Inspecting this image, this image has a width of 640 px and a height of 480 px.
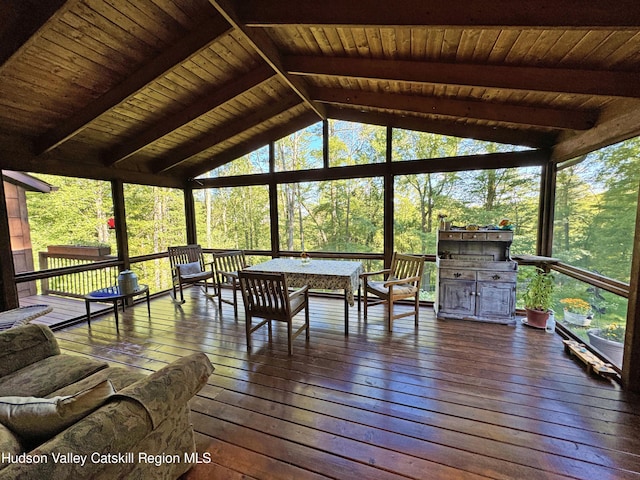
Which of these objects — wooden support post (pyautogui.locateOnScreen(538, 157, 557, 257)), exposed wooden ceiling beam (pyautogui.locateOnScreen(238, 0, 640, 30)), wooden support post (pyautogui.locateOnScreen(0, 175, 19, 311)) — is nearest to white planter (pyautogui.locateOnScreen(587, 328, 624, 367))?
wooden support post (pyautogui.locateOnScreen(538, 157, 557, 257))

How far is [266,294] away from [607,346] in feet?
11.8

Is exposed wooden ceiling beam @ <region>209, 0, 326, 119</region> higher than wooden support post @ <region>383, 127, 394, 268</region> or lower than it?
higher

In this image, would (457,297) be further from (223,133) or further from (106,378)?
(223,133)

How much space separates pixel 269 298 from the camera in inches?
116

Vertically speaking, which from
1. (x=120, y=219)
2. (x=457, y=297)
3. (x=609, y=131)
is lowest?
(x=457, y=297)

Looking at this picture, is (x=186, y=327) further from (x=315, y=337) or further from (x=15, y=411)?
(x=15, y=411)

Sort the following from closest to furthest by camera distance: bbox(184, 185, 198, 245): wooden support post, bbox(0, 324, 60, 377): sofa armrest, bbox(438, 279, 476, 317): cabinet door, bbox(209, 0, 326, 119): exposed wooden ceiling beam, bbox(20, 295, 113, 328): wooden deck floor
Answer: bbox(0, 324, 60, 377): sofa armrest → bbox(209, 0, 326, 119): exposed wooden ceiling beam → bbox(438, 279, 476, 317): cabinet door → bbox(20, 295, 113, 328): wooden deck floor → bbox(184, 185, 198, 245): wooden support post

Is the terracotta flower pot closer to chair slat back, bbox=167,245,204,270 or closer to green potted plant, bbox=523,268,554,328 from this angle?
green potted plant, bbox=523,268,554,328

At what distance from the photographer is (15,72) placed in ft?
8.39

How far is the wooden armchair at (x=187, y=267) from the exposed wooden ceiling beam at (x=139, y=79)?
2.29 meters

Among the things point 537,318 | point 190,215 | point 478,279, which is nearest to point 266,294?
point 478,279

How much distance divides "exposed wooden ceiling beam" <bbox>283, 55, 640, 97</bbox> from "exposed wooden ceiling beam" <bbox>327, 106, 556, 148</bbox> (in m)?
1.52

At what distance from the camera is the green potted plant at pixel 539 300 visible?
11.4 feet

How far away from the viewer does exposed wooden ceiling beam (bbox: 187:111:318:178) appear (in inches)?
190
